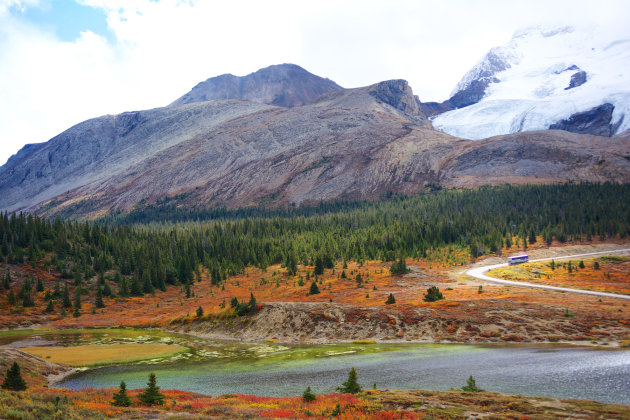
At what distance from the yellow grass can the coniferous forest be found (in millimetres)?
51798

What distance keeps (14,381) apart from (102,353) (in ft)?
68.4

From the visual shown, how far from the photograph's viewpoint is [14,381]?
27.8 meters

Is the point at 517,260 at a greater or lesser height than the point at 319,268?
lesser

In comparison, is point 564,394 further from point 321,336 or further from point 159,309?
point 159,309

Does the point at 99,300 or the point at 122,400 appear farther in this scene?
the point at 99,300

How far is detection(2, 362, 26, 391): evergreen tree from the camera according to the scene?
27.5m

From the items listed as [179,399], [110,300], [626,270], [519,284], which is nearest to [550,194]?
[626,270]

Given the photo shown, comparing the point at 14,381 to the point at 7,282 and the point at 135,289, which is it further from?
the point at 135,289

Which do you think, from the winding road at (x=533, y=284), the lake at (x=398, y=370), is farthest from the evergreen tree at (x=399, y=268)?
the lake at (x=398, y=370)

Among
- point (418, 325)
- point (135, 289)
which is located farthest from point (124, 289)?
point (418, 325)

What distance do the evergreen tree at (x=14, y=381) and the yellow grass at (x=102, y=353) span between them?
14.3 meters

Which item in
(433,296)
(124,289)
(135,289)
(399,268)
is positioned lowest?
(135,289)

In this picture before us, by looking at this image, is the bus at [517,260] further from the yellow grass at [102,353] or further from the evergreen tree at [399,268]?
the yellow grass at [102,353]

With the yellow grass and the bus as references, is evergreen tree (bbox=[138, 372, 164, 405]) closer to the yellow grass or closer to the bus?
the yellow grass
